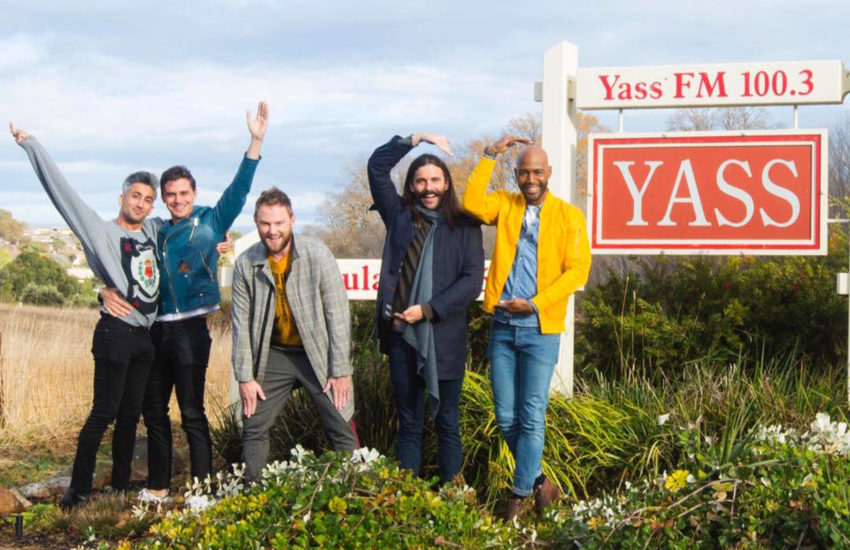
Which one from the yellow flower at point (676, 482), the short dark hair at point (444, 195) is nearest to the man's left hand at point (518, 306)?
the short dark hair at point (444, 195)

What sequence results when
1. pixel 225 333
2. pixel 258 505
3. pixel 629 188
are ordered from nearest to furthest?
pixel 258 505, pixel 629 188, pixel 225 333

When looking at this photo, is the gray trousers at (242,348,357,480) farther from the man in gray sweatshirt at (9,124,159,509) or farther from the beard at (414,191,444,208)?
the beard at (414,191,444,208)

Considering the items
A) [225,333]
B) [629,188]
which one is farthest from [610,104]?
[225,333]

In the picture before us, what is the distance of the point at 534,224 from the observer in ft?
16.9

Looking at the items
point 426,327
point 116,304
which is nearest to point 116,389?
point 116,304

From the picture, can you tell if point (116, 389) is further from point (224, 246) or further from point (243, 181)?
point (243, 181)

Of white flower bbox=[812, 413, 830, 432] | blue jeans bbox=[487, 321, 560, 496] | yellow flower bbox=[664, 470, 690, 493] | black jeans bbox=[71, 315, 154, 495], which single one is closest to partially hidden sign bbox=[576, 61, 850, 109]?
blue jeans bbox=[487, 321, 560, 496]

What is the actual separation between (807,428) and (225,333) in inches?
392

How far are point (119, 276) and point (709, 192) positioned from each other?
4.03 metres

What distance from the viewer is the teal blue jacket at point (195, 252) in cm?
555

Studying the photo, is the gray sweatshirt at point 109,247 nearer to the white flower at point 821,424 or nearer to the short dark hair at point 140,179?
the short dark hair at point 140,179

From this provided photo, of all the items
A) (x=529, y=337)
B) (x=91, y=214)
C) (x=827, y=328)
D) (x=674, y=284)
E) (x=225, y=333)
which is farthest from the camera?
(x=225, y=333)

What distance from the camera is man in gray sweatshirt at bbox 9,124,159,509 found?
18.0ft

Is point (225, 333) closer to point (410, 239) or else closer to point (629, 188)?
point (629, 188)
